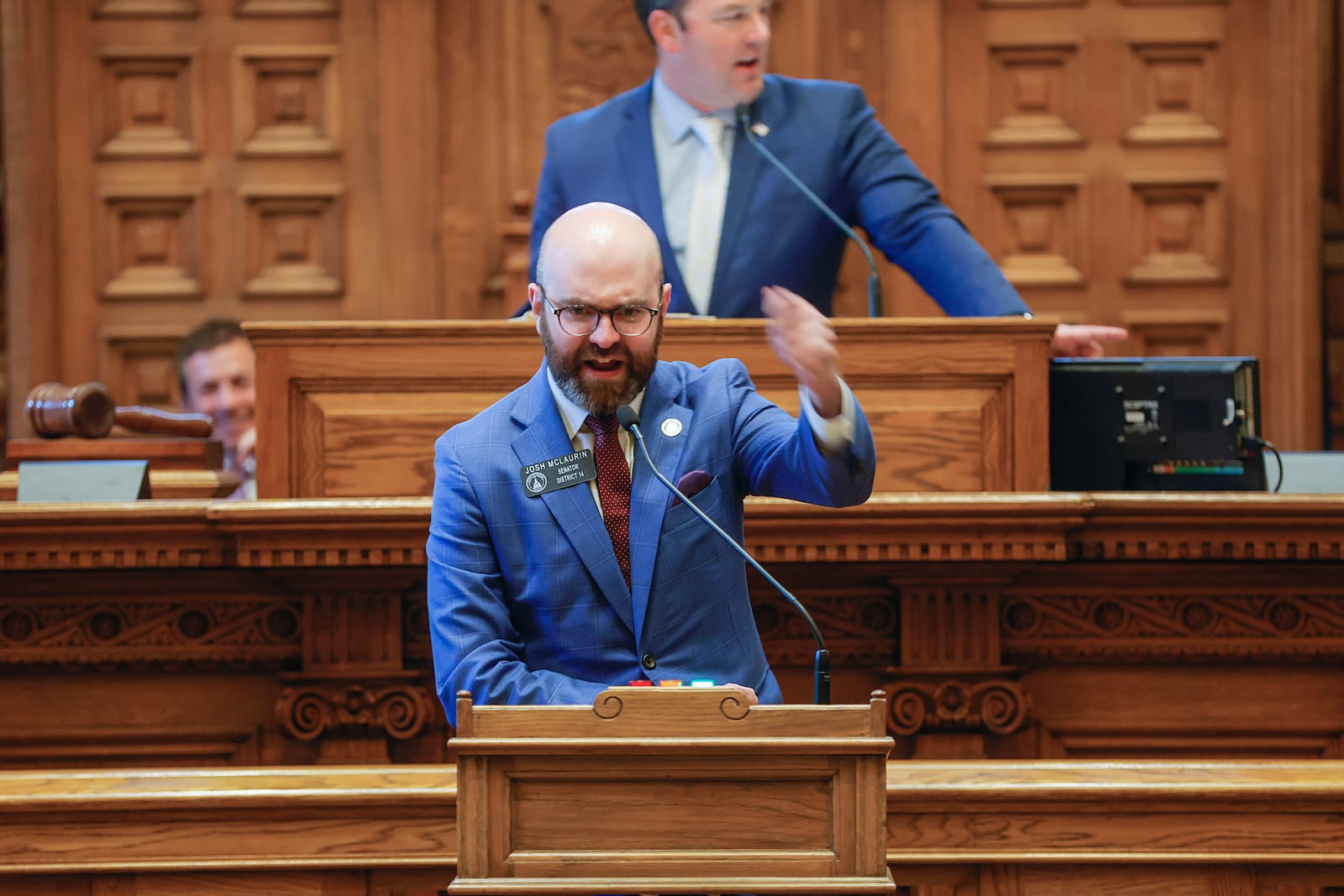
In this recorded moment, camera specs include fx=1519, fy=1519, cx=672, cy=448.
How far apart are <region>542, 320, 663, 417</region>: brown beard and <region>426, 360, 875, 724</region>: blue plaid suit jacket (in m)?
0.06

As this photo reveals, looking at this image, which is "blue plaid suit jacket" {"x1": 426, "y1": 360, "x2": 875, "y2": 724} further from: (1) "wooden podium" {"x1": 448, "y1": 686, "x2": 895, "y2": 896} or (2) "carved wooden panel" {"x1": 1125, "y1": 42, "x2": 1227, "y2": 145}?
(2) "carved wooden panel" {"x1": 1125, "y1": 42, "x2": 1227, "y2": 145}

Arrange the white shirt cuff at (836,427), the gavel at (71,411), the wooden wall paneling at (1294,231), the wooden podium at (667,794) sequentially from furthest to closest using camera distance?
the wooden wall paneling at (1294,231) < the gavel at (71,411) < the white shirt cuff at (836,427) < the wooden podium at (667,794)

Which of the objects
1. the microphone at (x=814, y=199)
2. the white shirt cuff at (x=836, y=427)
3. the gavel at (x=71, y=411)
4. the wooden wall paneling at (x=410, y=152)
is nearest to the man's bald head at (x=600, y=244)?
the white shirt cuff at (x=836, y=427)

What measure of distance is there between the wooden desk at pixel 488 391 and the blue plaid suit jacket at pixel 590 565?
734mm

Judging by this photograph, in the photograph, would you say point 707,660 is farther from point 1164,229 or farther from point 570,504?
point 1164,229

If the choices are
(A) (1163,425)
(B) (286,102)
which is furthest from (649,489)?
(B) (286,102)

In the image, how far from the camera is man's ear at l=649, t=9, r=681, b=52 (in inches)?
121

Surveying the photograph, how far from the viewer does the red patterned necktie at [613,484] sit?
1.81 metres

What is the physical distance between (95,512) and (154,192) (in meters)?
2.46

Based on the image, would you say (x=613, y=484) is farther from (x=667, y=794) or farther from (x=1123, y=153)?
(x=1123, y=153)

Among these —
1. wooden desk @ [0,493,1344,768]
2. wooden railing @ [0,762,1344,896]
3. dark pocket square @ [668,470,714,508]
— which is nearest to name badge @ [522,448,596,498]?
dark pocket square @ [668,470,714,508]

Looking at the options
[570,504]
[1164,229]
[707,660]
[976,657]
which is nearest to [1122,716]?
[976,657]

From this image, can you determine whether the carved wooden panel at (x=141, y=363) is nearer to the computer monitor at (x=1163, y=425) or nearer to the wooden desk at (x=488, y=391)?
the wooden desk at (x=488, y=391)

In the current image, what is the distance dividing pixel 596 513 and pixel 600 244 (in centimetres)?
32
